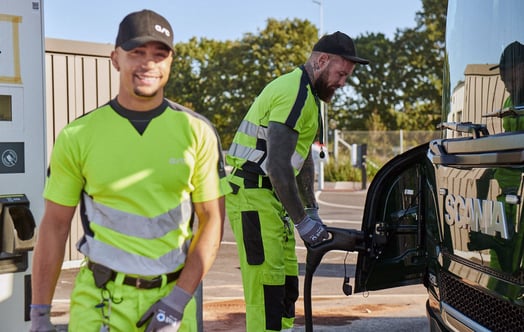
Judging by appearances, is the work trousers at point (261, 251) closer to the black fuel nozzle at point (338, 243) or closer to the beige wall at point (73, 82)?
the black fuel nozzle at point (338, 243)

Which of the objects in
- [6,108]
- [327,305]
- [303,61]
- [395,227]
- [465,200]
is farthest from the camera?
[303,61]

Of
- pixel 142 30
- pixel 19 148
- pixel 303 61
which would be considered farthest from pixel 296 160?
pixel 303 61

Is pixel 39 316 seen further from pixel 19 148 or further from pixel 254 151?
pixel 254 151

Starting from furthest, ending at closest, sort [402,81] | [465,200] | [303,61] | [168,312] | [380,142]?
[402,81] → [303,61] → [380,142] → [465,200] → [168,312]

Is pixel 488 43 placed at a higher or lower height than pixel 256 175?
higher

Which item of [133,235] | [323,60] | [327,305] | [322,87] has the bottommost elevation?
[327,305]

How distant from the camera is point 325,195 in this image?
22453 mm

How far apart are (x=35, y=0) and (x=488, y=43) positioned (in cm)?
235

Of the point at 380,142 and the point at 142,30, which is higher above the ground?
the point at 142,30

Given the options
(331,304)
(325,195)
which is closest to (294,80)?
(331,304)

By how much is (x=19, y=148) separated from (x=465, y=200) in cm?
232

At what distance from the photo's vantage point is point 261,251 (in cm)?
459

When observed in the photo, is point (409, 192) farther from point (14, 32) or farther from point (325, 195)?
point (325, 195)

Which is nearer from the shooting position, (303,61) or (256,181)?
(256,181)
